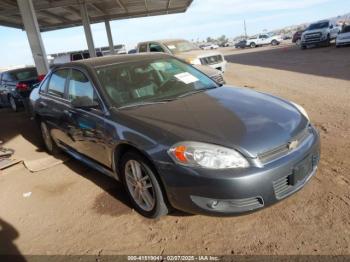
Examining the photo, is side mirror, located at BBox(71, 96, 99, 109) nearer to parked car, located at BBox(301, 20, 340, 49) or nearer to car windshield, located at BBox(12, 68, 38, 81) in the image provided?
car windshield, located at BBox(12, 68, 38, 81)

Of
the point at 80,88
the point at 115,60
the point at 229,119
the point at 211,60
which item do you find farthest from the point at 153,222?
the point at 211,60

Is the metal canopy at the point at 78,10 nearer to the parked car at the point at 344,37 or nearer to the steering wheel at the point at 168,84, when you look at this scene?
the parked car at the point at 344,37

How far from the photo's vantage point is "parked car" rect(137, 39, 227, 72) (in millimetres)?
11703

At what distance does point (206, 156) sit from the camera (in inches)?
109

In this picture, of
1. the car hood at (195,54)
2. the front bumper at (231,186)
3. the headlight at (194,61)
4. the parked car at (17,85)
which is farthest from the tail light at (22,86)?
the front bumper at (231,186)

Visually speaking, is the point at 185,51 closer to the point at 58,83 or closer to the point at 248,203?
the point at 58,83

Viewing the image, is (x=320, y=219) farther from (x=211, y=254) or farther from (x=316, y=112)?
(x=316, y=112)

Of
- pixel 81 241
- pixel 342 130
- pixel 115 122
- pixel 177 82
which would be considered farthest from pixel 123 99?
pixel 342 130

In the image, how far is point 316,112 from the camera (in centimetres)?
648

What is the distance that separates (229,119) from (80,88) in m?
2.08

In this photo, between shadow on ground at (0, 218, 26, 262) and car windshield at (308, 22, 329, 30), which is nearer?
shadow on ground at (0, 218, 26, 262)

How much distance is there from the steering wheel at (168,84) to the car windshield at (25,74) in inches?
380

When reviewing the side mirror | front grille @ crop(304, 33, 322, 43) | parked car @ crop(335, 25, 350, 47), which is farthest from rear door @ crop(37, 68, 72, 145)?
front grille @ crop(304, 33, 322, 43)

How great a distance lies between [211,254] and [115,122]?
1.61 m
